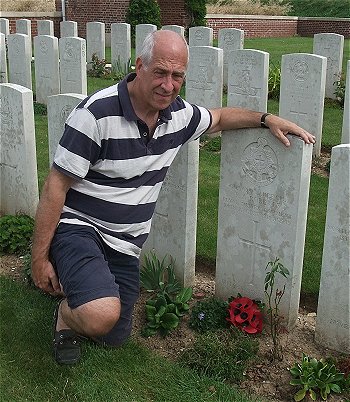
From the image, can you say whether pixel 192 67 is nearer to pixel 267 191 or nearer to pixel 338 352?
pixel 267 191

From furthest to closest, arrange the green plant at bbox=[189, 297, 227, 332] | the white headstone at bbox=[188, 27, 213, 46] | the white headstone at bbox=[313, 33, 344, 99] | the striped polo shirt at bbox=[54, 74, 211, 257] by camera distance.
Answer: the white headstone at bbox=[188, 27, 213, 46], the white headstone at bbox=[313, 33, 344, 99], the green plant at bbox=[189, 297, 227, 332], the striped polo shirt at bbox=[54, 74, 211, 257]

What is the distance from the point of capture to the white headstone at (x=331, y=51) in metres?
11.0

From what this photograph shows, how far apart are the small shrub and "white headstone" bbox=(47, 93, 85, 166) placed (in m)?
1.93

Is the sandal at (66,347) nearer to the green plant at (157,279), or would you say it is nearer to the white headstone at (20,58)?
the green plant at (157,279)

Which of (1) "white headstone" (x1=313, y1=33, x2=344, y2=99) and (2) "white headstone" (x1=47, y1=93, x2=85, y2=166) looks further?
(1) "white headstone" (x1=313, y1=33, x2=344, y2=99)

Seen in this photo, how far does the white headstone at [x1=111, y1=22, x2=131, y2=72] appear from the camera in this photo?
1336 cm

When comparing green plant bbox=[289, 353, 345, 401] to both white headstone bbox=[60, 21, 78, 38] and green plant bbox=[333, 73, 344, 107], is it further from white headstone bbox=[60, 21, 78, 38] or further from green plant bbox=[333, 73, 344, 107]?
white headstone bbox=[60, 21, 78, 38]

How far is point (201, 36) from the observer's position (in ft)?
41.5

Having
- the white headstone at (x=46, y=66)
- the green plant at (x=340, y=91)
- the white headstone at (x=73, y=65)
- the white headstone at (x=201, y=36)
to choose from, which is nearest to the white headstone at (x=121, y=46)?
the white headstone at (x=201, y=36)

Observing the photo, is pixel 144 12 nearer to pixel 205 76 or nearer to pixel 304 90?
pixel 205 76

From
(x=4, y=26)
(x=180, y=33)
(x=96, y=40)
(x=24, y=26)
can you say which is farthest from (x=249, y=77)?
(x=24, y=26)

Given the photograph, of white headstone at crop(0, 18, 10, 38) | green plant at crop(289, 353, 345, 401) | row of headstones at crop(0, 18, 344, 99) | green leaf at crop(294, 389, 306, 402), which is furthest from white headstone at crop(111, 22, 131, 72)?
green leaf at crop(294, 389, 306, 402)

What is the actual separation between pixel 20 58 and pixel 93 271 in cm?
805

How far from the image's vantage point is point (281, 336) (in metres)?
3.66
